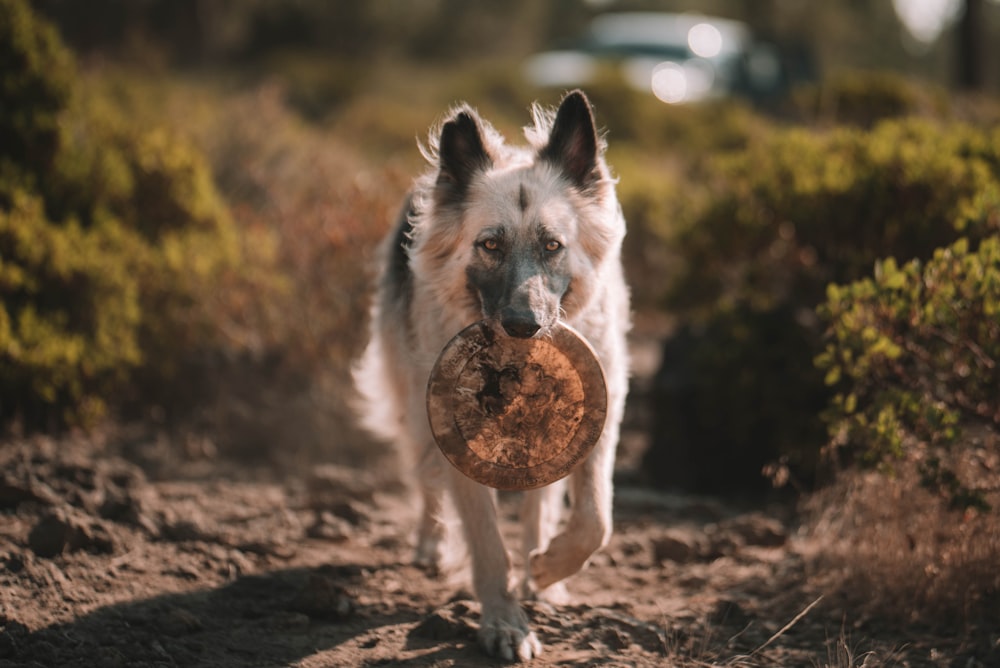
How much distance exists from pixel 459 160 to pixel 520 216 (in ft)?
1.72

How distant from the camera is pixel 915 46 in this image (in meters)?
56.8

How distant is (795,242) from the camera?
24.0ft

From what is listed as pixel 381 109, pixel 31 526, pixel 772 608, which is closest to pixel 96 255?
pixel 31 526

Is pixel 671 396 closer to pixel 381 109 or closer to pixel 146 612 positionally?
pixel 146 612

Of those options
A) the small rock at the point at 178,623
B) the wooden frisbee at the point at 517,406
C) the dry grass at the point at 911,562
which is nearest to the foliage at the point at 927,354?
the dry grass at the point at 911,562

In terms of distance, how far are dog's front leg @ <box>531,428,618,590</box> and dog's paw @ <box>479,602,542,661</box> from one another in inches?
9.6

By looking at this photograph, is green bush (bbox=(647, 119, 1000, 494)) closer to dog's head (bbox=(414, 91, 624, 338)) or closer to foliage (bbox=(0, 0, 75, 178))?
dog's head (bbox=(414, 91, 624, 338))

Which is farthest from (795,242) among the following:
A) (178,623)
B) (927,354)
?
(178,623)

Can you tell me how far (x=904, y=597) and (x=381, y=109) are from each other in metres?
17.2

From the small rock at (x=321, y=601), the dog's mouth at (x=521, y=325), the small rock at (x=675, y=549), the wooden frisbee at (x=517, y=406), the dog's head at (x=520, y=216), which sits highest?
the dog's head at (x=520, y=216)

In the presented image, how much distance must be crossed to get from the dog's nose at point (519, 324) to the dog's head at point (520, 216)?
0.20 metres

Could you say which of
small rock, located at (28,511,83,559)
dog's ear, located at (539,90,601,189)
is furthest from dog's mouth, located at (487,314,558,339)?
small rock, located at (28,511,83,559)

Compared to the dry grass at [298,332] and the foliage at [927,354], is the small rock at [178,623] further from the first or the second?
the foliage at [927,354]

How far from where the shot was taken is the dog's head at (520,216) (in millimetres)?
4641
